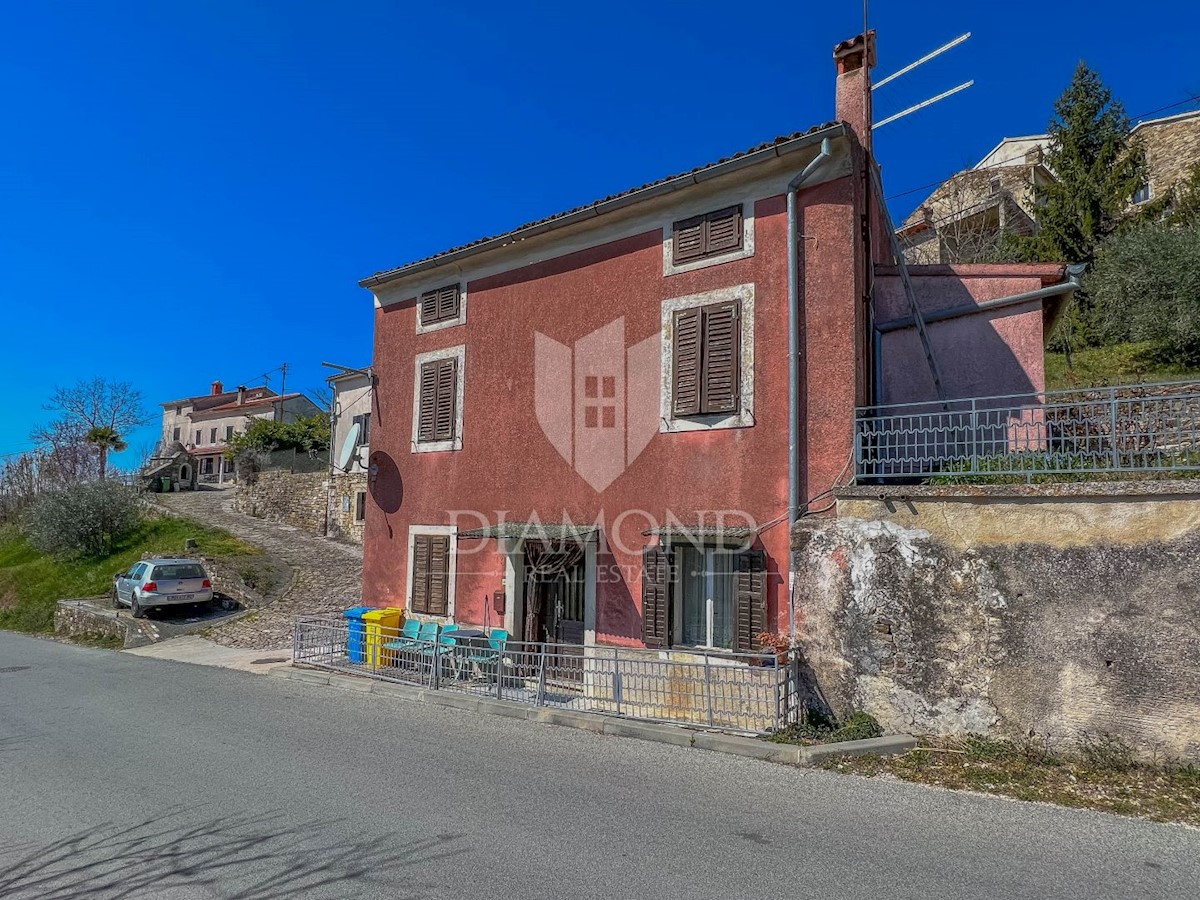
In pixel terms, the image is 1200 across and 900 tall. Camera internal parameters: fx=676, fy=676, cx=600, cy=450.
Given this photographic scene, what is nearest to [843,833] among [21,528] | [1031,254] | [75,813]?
[75,813]

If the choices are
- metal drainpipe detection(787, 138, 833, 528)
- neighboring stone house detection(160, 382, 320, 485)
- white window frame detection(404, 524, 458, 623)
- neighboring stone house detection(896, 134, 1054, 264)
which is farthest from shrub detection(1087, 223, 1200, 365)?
neighboring stone house detection(160, 382, 320, 485)

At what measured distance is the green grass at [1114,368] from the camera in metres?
15.4

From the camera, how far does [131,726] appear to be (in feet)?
27.6

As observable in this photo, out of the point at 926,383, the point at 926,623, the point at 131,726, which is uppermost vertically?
the point at 926,383

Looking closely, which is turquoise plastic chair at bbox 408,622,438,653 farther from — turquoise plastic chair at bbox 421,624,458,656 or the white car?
the white car

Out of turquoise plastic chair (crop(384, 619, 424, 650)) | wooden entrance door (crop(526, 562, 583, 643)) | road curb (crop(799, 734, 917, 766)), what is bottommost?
road curb (crop(799, 734, 917, 766))

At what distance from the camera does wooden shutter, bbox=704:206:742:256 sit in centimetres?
930

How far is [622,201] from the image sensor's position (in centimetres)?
1004

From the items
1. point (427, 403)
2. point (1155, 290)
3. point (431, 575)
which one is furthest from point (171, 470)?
point (1155, 290)

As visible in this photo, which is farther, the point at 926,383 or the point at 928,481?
A: the point at 926,383

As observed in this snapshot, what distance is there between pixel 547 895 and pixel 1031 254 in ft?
84.7

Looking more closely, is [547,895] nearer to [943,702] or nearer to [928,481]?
[943,702]

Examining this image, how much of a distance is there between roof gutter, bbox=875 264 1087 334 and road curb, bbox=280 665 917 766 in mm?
5241

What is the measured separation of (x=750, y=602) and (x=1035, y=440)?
12.4 feet
